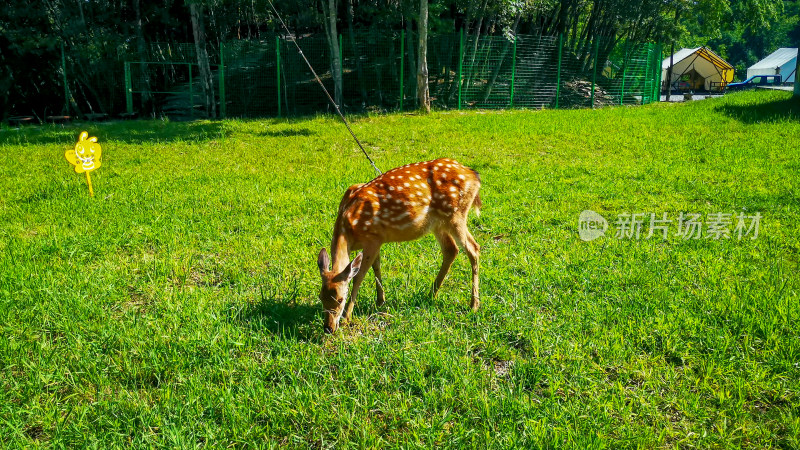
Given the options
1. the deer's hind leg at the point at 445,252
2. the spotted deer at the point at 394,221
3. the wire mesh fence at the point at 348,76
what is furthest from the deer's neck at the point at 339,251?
the wire mesh fence at the point at 348,76

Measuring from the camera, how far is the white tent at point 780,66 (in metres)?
50.8

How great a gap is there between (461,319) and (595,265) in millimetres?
1513

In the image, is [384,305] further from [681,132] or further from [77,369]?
[681,132]

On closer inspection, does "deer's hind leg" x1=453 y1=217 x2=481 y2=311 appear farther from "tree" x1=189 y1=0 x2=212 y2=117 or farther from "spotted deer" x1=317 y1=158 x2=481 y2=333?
"tree" x1=189 y1=0 x2=212 y2=117

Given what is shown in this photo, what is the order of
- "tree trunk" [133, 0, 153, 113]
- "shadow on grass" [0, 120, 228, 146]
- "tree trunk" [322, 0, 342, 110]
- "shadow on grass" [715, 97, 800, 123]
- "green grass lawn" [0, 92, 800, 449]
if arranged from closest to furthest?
"green grass lawn" [0, 92, 800, 449]
"shadow on grass" [0, 120, 228, 146]
"shadow on grass" [715, 97, 800, 123]
"tree trunk" [322, 0, 342, 110]
"tree trunk" [133, 0, 153, 113]

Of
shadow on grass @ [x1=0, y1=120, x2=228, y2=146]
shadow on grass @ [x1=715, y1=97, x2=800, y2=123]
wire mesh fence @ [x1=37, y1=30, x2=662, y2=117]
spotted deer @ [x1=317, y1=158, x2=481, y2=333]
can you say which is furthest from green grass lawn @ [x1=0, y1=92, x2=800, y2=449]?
wire mesh fence @ [x1=37, y1=30, x2=662, y2=117]

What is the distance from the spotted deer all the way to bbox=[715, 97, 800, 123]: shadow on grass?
10.5 meters

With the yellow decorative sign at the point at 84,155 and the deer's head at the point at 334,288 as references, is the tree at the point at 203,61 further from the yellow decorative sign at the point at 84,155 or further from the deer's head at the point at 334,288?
the deer's head at the point at 334,288

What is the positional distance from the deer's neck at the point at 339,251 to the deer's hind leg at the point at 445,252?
2.40ft

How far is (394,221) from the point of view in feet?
12.6

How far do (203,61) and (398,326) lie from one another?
14.6 m

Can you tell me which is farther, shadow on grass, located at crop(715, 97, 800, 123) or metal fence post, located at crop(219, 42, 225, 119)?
metal fence post, located at crop(219, 42, 225, 119)

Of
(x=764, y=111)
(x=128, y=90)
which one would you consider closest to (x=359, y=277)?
(x=764, y=111)

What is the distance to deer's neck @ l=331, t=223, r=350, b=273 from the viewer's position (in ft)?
11.9
